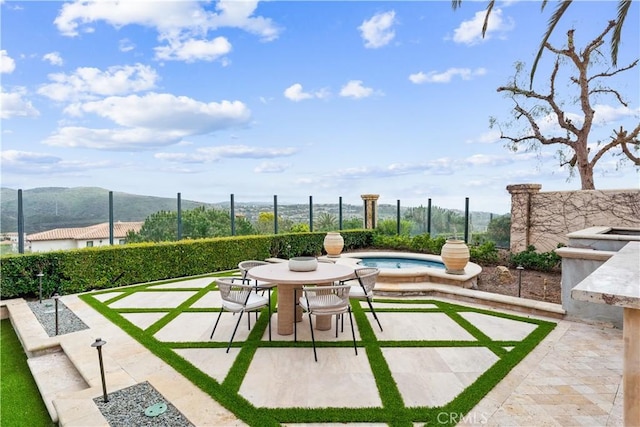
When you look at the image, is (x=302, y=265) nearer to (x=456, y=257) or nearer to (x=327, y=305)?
(x=327, y=305)

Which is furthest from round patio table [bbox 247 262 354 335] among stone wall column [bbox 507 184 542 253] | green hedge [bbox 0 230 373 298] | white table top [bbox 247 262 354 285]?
stone wall column [bbox 507 184 542 253]

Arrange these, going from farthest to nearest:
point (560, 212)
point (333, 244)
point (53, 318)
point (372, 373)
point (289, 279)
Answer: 1. point (333, 244)
2. point (560, 212)
3. point (53, 318)
4. point (289, 279)
5. point (372, 373)

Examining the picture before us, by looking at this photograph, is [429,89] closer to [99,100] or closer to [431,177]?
[431,177]

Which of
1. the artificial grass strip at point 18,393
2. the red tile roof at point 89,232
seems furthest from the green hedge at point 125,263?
the artificial grass strip at point 18,393

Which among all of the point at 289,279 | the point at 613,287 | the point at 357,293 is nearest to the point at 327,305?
the point at 289,279

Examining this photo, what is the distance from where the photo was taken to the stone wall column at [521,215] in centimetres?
957

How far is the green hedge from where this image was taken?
242 inches

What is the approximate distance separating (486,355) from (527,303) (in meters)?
2.03

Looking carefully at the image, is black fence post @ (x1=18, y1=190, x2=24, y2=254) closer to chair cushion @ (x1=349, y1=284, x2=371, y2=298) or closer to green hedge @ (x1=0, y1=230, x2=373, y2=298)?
green hedge @ (x1=0, y1=230, x2=373, y2=298)

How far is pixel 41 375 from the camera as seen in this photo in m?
3.52

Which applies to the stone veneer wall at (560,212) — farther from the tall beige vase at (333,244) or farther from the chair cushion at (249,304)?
the chair cushion at (249,304)

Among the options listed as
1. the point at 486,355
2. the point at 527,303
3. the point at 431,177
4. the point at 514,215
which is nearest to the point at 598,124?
the point at 514,215

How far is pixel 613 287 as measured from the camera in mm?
1698

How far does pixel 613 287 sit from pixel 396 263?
7.63 m
